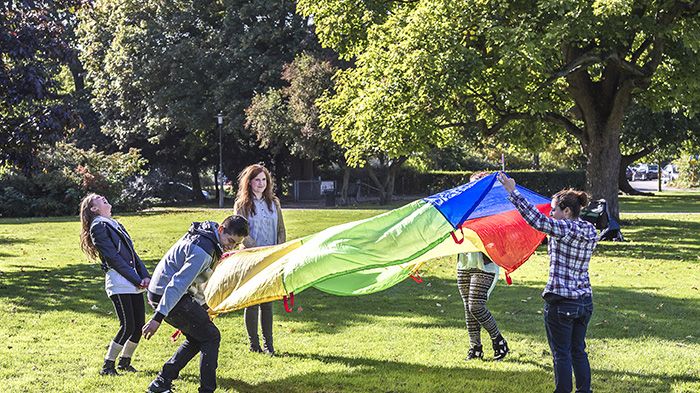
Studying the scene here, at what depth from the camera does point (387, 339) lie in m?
9.42

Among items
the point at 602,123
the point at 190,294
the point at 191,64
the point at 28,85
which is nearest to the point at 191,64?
the point at 191,64

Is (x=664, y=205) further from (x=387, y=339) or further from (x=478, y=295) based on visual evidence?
(x=478, y=295)

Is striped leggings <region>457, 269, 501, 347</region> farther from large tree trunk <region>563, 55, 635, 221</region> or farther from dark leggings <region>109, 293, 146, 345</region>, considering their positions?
large tree trunk <region>563, 55, 635, 221</region>

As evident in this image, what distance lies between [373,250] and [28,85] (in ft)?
32.3

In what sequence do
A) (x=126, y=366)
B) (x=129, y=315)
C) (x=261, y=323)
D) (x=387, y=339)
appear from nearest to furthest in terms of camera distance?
(x=129, y=315)
(x=126, y=366)
(x=261, y=323)
(x=387, y=339)

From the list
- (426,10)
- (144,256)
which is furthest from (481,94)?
(144,256)

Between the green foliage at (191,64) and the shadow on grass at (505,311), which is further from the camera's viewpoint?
the green foliage at (191,64)

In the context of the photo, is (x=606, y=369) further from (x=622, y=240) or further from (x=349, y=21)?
(x=349, y=21)

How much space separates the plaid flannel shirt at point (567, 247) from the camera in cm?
636

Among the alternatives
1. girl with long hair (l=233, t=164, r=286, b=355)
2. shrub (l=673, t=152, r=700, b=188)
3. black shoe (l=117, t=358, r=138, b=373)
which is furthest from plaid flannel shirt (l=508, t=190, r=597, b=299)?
shrub (l=673, t=152, r=700, b=188)

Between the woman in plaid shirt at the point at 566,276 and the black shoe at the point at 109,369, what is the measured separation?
4.28 m

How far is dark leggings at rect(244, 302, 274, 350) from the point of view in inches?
337

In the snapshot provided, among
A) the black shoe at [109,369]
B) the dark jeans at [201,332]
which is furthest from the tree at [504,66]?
the dark jeans at [201,332]

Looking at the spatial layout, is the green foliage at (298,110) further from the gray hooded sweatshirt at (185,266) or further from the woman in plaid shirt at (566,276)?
the woman in plaid shirt at (566,276)
